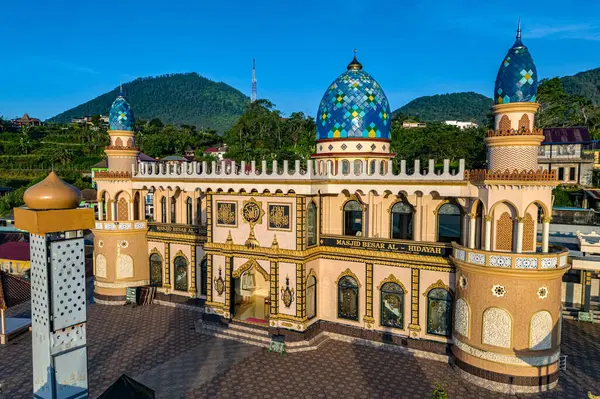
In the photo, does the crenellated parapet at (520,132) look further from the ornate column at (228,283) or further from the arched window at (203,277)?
the arched window at (203,277)

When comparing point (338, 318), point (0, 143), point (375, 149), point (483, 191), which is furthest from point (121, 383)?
point (0, 143)

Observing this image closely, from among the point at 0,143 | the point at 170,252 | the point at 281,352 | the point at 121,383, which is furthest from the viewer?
the point at 0,143

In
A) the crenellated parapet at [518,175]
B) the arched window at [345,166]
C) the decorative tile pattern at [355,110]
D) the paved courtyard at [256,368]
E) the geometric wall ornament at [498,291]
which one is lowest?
the paved courtyard at [256,368]

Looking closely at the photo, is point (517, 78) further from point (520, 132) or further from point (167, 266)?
point (167, 266)

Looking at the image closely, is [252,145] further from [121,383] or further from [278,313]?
[121,383]

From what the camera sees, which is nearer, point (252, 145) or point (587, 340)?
point (587, 340)

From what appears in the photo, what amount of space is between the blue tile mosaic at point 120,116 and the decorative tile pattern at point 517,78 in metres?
19.6

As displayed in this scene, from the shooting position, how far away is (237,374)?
17.4m

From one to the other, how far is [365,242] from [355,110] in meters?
6.55

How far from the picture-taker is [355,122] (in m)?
22.2

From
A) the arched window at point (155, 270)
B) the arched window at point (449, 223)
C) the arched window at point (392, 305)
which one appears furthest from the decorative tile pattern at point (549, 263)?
the arched window at point (155, 270)

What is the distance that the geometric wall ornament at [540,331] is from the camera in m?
16.2

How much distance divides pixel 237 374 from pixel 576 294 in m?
17.8

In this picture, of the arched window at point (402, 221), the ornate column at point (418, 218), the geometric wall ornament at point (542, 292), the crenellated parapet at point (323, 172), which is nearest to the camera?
the geometric wall ornament at point (542, 292)
